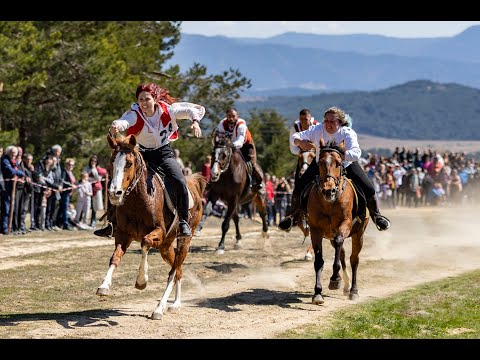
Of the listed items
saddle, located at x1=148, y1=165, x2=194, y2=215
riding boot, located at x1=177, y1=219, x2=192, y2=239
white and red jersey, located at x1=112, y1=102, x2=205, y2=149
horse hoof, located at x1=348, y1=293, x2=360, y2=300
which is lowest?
Result: horse hoof, located at x1=348, y1=293, x2=360, y2=300

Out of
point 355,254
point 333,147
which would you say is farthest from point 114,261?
point 355,254

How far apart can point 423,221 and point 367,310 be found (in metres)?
21.3

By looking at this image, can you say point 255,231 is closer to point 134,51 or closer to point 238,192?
point 238,192

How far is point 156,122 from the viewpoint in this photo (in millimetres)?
12609

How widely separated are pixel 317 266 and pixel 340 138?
1956 millimetres

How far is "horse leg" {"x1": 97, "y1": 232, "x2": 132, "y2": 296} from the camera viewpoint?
11.3 meters

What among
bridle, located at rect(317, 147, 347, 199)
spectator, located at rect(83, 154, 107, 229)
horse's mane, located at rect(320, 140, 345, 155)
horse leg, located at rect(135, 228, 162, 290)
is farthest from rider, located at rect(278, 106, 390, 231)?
spectator, located at rect(83, 154, 107, 229)

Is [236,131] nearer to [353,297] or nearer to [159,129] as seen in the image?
[353,297]

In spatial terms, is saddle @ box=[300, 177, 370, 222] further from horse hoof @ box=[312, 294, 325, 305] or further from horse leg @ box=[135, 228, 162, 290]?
horse leg @ box=[135, 228, 162, 290]

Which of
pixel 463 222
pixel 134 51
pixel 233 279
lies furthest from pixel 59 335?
pixel 134 51

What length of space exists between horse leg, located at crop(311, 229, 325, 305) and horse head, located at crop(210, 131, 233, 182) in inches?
246

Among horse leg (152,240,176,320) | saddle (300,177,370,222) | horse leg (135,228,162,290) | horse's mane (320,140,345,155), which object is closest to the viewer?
horse leg (135,228,162,290)

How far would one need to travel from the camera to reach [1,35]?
1158 inches

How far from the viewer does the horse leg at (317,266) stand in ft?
45.2
